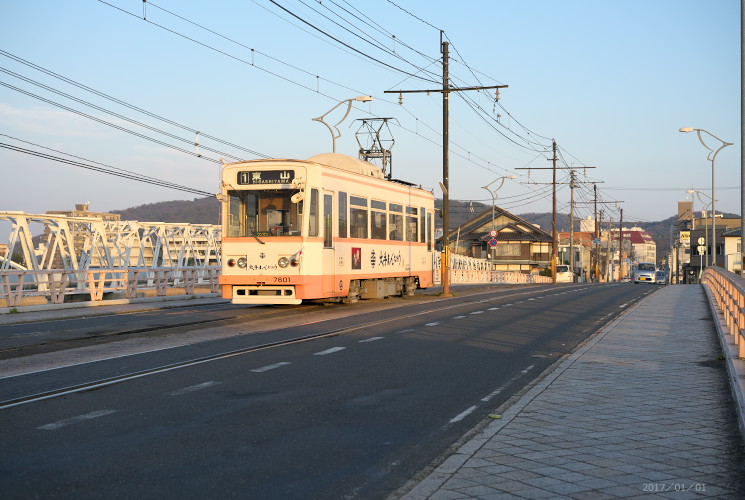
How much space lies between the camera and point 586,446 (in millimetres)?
6754

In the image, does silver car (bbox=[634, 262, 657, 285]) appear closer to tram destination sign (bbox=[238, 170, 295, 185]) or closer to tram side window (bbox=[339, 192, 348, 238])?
tram side window (bbox=[339, 192, 348, 238])

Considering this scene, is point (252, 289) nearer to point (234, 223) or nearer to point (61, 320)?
point (234, 223)

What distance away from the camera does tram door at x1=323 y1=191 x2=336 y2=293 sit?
21.1 m

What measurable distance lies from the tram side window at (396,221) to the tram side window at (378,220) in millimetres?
599

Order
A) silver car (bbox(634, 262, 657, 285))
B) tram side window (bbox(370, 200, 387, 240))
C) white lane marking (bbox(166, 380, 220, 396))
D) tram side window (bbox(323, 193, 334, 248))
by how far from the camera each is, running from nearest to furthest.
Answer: white lane marking (bbox(166, 380, 220, 396)) < tram side window (bbox(323, 193, 334, 248)) < tram side window (bbox(370, 200, 387, 240)) < silver car (bbox(634, 262, 657, 285))

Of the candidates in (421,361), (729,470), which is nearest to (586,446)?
(729,470)

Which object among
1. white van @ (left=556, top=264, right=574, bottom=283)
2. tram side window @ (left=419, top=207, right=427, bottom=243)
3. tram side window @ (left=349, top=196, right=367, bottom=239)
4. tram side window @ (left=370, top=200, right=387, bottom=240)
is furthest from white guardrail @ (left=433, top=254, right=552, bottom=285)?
tram side window @ (left=349, top=196, right=367, bottom=239)

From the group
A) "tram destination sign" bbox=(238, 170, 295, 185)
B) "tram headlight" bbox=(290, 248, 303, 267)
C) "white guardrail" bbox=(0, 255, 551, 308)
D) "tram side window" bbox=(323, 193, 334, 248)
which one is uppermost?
"tram destination sign" bbox=(238, 170, 295, 185)

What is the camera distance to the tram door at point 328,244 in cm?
2111

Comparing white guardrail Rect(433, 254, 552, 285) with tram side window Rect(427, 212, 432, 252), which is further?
white guardrail Rect(433, 254, 552, 285)

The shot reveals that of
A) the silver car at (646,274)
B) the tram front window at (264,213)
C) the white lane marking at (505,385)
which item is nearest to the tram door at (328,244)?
the tram front window at (264,213)

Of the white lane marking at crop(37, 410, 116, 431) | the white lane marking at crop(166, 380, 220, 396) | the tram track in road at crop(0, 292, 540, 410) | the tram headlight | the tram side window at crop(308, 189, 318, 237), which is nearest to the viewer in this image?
the white lane marking at crop(37, 410, 116, 431)

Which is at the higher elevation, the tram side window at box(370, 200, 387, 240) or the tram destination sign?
the tram destination sign

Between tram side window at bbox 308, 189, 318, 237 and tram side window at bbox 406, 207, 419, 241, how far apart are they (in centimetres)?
722
